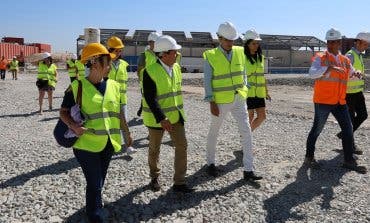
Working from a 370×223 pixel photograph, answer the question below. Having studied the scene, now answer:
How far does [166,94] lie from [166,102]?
89mm

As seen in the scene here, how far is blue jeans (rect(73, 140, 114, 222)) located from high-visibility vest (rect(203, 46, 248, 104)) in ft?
6.05

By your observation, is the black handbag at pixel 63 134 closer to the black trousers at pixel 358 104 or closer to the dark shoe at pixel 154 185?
the dark shoe at pixel 154 185

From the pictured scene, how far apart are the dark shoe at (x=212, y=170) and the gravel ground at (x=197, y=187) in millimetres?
99

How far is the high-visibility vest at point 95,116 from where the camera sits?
3.94 meters

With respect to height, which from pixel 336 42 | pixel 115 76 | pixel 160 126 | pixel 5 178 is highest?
pixel 336 42

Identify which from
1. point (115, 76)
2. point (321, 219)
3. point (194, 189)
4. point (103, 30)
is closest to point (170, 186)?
point (194, 189)

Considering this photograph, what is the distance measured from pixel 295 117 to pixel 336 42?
580cm

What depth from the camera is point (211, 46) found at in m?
53.5

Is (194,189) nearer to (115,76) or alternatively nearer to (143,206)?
(143,206)

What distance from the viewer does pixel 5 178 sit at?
5.71m

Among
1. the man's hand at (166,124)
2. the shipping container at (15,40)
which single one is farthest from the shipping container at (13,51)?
the man's hand at (166,124)

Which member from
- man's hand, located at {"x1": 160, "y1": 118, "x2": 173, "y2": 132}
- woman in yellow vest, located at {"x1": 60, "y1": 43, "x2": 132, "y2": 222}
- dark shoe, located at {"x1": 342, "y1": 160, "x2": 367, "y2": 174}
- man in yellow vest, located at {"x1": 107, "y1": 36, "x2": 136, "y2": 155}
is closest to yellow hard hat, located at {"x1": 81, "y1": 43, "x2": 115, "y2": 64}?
woman in yellow vest, located at {"x1": 60, "y1": 43, "x2": 132, "y2": 222}

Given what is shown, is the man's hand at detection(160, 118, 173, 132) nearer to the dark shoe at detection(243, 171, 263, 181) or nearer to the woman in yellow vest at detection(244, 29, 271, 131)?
the dark shoe at detection(243, 171, 263, 181)

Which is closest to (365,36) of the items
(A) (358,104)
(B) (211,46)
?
(A) (358,104)
